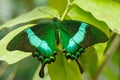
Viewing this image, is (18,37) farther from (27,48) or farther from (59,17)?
(59,17)

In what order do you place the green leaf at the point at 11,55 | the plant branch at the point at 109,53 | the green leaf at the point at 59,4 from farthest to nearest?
1. the plant branch at the point at 109,53
2. the green leaf at the point at 59,4
3. the green leaf at the point at 11,55

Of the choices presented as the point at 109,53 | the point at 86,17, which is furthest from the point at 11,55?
the point at 109,53

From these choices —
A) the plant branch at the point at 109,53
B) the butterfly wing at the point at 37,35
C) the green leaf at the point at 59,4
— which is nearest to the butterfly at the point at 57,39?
Answer: the butterfly wing at the point at 37,35

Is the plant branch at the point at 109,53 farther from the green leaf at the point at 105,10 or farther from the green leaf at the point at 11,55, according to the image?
the green leaf at the point at 11,55

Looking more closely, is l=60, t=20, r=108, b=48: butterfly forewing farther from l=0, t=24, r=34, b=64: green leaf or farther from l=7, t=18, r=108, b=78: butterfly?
l=0, t=24, r=34, b=64: green leaf

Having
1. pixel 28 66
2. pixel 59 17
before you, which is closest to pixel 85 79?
pixel 28 66

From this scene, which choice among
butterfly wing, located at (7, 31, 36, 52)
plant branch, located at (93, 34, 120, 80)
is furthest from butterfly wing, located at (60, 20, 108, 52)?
plant branch, located at (93, 34, 120, 80)

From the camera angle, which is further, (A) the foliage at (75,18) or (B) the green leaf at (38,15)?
(B) the green leaf at (38,15)
